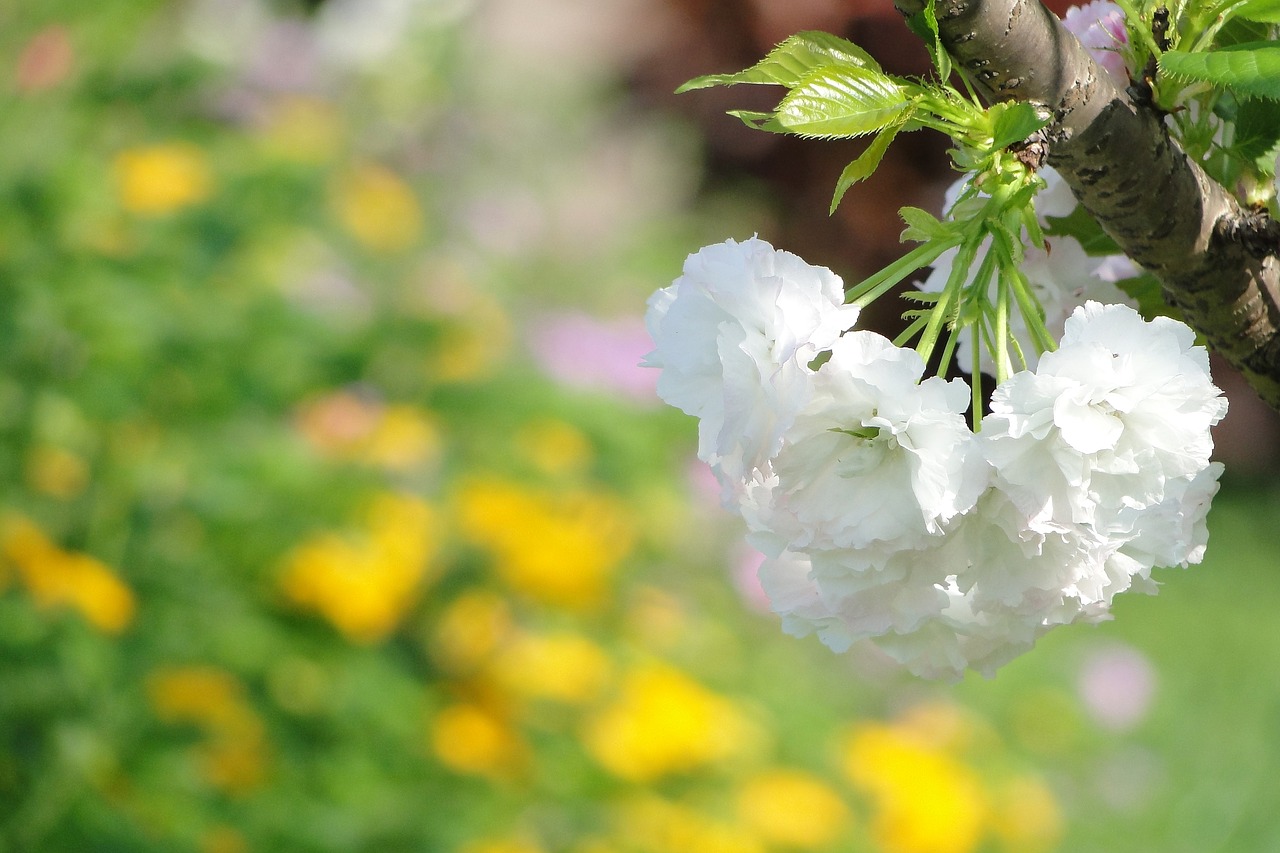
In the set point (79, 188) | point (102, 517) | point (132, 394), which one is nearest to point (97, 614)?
point (102, 517)

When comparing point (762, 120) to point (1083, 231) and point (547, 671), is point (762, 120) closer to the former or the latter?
point (1083, 231)

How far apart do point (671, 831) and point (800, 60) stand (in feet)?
4.56

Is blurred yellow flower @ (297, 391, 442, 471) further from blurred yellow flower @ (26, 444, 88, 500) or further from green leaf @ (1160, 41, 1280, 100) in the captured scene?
green leaf @ (1160, 41, 1280, 100)

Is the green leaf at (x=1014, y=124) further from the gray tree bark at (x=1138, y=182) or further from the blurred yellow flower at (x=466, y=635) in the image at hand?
the blurred yellow flower at (x=466, y=635)

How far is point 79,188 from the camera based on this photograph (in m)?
1.52

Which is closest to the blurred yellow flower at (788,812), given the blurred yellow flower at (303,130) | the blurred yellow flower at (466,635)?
the blurred yellow flower at (466,635)

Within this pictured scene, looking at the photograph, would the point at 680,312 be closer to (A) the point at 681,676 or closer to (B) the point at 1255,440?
(A) the point at 681,676

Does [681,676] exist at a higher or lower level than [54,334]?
lower

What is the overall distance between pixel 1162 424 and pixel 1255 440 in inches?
186

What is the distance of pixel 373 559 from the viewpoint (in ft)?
5.41

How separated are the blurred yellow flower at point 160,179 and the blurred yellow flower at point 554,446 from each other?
622mm

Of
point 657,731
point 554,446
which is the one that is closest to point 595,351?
point 554,446

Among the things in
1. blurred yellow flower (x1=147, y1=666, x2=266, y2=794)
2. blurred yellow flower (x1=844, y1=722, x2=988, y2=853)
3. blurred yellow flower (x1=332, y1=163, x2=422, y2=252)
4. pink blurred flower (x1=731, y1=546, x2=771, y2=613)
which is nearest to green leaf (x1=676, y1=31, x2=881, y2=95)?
blurred yellow flower (x1=147, y1=666, x2=266, y2=794)

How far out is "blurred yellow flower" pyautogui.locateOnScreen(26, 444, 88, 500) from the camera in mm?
1535
